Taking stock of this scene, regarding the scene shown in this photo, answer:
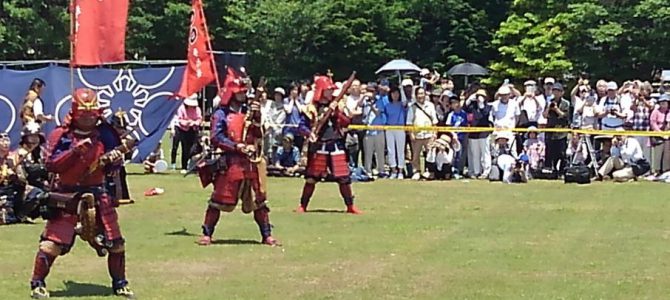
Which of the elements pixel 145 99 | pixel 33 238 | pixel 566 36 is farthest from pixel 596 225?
pixel 566 36

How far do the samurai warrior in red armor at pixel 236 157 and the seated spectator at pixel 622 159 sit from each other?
10004mm

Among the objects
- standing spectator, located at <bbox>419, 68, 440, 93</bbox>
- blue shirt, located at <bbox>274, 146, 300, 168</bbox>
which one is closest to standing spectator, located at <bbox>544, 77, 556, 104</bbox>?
standing spectator, located at <bbox>419, 68, 440, 93</bbox>

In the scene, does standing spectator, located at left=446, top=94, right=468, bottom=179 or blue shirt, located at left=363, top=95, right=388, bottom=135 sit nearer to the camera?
standing spectator, located at left=446, top=94, right=468, bottom=179

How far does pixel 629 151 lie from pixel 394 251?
9.89 metres

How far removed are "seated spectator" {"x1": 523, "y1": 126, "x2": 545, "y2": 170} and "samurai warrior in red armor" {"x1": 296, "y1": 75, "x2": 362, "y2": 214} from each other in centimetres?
661

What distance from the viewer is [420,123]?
22.5 m

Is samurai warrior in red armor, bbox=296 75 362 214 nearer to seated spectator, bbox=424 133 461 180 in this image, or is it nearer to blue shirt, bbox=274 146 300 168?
seated spectator, bbox=424 133 461 180

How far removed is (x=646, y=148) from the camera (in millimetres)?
22078

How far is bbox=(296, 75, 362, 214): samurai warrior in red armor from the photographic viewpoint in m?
16.0

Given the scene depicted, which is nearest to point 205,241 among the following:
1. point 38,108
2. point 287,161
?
point 38,108

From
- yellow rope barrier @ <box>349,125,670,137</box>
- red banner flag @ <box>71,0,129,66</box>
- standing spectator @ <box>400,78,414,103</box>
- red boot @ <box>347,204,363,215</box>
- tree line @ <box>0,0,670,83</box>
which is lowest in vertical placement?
red boot @ <box>347,204,363,215</box>

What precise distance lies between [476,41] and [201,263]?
41016mm

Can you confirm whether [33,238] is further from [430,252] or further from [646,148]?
[646,148]

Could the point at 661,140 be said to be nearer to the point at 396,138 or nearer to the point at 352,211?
the point at 396,138
